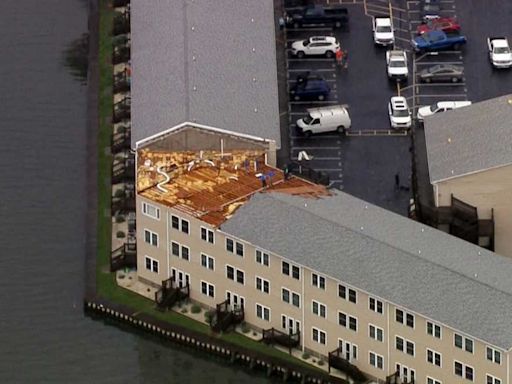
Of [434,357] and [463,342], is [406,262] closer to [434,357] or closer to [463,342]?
[434,357]

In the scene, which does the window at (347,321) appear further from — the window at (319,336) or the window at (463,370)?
the window at (463,370)

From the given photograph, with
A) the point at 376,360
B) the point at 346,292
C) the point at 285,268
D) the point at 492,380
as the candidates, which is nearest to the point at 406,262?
the point at 346,292

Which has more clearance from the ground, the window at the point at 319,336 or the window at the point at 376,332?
the window at the point at 376,332

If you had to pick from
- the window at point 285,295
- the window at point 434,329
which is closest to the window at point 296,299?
the window at point 285,295

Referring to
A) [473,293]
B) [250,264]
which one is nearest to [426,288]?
[473,293]

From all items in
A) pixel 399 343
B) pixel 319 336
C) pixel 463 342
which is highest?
pixel 463 342

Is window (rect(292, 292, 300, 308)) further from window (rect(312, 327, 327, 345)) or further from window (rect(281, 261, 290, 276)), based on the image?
window (rect(312, 327, 327, 345))

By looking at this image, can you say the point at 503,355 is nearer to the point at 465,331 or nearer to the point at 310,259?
the point at 465,331

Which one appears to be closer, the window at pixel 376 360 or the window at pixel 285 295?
the window at pixel 376 360
